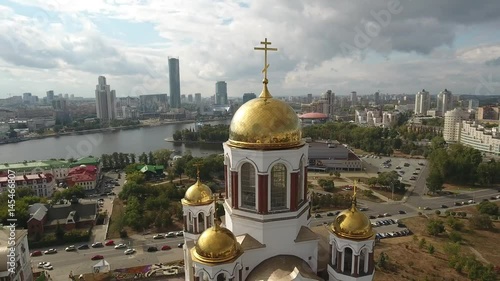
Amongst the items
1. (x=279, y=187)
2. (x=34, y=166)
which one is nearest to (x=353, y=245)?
(x=279, y=187)

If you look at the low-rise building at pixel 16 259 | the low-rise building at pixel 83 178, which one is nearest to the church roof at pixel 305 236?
the low-rise building at pixel 16 259

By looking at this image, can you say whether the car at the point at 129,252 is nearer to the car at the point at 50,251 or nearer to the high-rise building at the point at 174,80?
the car at the point at 50,251

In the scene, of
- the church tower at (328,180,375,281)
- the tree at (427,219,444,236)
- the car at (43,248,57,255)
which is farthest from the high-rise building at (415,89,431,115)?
the church tower at (328,180,375,281)

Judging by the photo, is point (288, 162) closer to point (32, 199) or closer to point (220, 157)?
point (32, 199)

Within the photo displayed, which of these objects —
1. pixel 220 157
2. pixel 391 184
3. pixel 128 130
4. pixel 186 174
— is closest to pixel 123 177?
pixel 186 174

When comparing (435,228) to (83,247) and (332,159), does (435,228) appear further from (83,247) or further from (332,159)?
(83,247)
